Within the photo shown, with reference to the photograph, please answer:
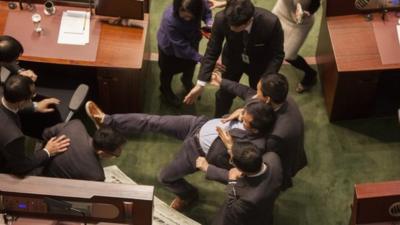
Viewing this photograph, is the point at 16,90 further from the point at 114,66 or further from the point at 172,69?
the point at 172,69

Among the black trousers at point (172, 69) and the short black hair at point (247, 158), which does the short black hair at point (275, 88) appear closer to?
the short black hair at point (247, 158)

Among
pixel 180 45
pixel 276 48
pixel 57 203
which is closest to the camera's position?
pixel 57 203

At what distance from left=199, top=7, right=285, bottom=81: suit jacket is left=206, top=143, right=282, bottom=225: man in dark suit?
0.84 metres

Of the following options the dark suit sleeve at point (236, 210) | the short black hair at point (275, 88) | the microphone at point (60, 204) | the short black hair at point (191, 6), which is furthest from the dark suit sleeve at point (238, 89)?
the microphone at point (60, 204)

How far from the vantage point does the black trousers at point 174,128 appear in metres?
4.51

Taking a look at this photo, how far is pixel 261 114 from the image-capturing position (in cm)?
404

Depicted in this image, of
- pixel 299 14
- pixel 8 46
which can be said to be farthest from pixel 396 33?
pixel 8 46

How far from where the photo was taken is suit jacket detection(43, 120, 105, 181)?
4129 mm

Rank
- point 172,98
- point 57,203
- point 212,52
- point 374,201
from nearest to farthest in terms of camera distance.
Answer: point 57,203 < point 374,201 < point 212,52 < point 172,98

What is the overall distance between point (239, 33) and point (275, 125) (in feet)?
2.43

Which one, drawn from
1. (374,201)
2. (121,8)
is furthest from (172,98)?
(374,201)

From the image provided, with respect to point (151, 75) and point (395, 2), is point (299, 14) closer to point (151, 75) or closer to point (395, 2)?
point (395, 2)

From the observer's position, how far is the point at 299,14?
4.97 meters

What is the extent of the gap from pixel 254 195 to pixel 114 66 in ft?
5.20
